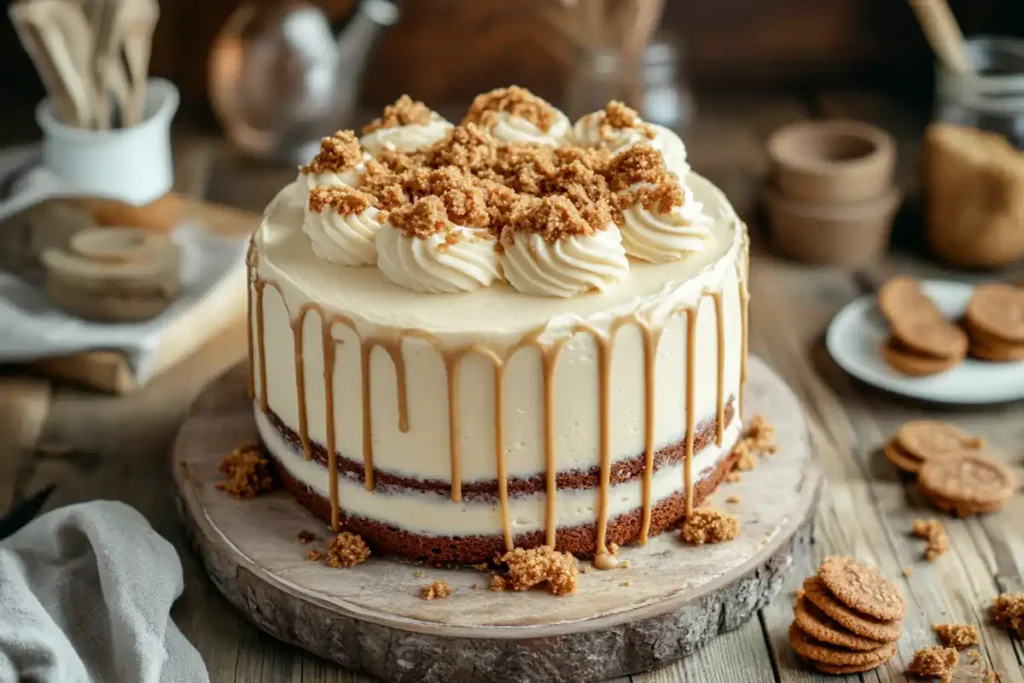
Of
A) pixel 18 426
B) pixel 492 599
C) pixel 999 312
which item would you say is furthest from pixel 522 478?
pixel 999 312

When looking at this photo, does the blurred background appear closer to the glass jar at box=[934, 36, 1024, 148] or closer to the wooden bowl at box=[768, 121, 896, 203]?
the glass jar at box=[934, 36, 1024, 148]

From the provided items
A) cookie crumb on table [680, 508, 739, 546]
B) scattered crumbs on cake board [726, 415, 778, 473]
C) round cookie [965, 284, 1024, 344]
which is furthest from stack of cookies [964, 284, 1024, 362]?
cookie crumb on table [680, 508, 739, 546]

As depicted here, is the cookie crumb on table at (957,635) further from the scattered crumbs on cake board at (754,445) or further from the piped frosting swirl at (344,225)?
the piped frosting swirl at (344,225)

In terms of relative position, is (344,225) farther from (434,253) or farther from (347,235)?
(434,253)

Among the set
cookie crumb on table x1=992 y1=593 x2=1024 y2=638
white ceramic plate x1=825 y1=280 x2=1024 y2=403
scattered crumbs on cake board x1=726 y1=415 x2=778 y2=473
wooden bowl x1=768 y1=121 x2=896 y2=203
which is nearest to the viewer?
cookie crumb on table x1=992 y1=593 x2=1024 y2=638

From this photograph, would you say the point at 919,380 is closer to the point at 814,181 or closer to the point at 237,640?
the point at 814,181

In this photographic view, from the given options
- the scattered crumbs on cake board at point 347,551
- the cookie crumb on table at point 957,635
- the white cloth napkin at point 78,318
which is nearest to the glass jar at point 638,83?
the white cloth napkin at point 78,318

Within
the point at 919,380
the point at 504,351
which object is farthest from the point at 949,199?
the point at 504,351
